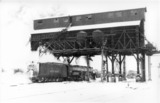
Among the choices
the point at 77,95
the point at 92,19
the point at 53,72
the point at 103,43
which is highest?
the point at 92,19

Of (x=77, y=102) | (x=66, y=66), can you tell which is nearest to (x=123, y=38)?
(x=66, y=66)

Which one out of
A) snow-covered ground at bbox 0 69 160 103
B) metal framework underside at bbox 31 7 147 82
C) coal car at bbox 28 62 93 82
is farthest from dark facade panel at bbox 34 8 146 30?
snow-covered ground at bbox 0 69 160 103

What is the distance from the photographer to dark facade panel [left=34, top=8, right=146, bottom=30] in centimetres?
4694

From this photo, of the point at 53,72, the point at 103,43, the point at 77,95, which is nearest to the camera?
the point at 77,95

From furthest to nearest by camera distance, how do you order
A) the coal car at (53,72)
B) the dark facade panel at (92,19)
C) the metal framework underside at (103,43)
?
the dark facade panel at (92,19)
the metal framework underside at (103,43)
the coal car at (53,72)

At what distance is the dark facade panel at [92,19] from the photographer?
46938mm

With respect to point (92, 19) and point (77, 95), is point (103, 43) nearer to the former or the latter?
point (92, 19)

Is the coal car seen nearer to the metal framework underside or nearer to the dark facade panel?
the metal framework underside

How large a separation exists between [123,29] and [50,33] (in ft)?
47.3

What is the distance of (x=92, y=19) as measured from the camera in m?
50.2

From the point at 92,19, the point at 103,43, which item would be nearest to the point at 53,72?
the point at 103,43

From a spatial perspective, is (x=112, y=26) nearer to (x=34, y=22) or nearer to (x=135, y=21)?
(x=135, y=21)

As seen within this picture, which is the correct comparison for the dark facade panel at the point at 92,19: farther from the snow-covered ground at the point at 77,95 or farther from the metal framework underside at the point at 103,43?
Result: the snow-covered ground at the point at 77,95

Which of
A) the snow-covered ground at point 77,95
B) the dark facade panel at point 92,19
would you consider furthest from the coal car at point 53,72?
the snow-covered ground at point 77,95
